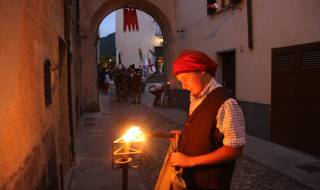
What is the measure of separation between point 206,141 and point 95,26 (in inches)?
582

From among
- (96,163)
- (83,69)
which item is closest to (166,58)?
(83,69)

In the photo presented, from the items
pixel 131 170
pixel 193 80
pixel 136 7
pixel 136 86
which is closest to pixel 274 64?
pixel 131 170

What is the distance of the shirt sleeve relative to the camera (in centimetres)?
226

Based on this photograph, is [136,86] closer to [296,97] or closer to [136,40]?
Answer: [296,97]

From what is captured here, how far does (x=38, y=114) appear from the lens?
12.2 feet

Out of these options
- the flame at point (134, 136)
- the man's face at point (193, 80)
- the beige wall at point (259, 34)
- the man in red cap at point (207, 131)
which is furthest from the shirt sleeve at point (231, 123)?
the beige wall at point (259, 34)

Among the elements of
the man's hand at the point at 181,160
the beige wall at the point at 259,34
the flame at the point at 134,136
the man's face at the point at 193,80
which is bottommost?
the man's hand at the point at 181,160

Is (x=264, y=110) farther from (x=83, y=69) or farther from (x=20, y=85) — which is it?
(x=83, y=69)

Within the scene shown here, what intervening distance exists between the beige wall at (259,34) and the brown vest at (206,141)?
19.4ft

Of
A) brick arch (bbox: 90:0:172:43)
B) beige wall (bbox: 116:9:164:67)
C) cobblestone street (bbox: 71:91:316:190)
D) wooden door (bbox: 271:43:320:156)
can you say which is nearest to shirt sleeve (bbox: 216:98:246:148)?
cobblestone street (bbox: 71:91:316:190)

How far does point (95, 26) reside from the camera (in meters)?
16.5

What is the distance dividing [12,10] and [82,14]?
43.1 feet

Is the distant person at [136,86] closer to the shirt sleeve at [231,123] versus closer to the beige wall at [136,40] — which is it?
the shirt sleeve at [231,123]

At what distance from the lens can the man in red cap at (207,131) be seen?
7.49 ft
